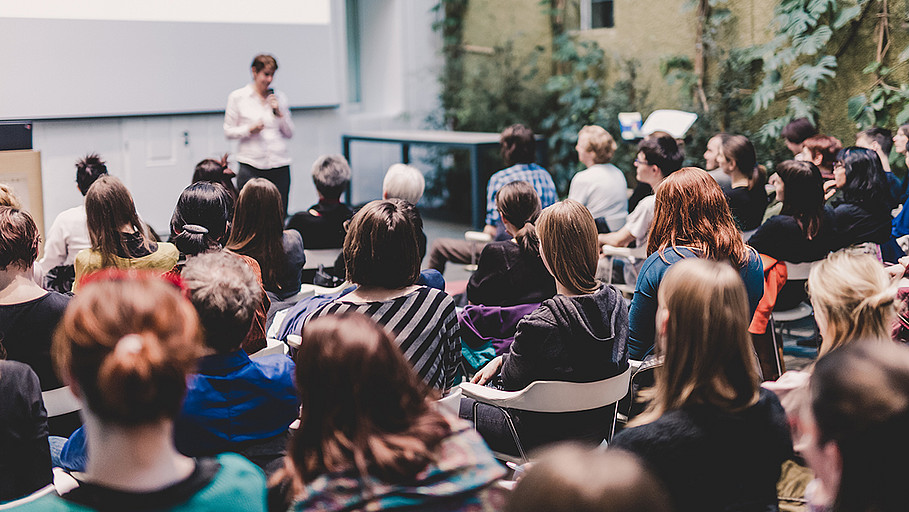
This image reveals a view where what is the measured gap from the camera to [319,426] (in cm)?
139

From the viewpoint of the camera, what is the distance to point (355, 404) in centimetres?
136

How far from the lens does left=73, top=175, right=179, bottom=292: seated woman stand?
10.00 feet

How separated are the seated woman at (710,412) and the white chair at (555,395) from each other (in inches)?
24.6

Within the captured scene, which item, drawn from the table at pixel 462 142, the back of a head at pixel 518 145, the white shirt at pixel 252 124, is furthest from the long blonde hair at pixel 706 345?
the table at pixel 462 142

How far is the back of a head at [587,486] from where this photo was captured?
0.96 metres

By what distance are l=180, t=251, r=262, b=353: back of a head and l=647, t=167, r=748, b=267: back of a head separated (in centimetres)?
149

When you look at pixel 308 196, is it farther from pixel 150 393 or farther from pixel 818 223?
pixel 150 393

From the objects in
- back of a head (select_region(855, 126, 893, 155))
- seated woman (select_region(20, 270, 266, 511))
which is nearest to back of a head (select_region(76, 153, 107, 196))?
seated woman (select_region(20, 270, 266, 511))

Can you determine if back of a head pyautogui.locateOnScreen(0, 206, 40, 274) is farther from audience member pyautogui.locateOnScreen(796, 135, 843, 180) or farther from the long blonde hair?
audience member pyautogui.locateOnScreen(796, 135, 843, 180)

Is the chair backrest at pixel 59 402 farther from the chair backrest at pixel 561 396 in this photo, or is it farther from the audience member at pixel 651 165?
the audience member at pixel 651 165

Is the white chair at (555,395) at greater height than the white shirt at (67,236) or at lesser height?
lesser

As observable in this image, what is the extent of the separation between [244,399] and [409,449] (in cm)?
78

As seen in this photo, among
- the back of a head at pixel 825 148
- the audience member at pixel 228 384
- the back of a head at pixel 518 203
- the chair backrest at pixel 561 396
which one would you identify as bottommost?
the chair backrest at pixel 561 396

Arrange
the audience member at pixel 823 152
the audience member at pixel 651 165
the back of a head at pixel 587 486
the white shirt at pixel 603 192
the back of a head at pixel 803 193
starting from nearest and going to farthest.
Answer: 1. the back of a head at pixel 587 486
2. the back of a head at pixel 803 193
3. the audience member at pixel 651 165
4. the audience member at pixel 823 152
5. the white shirt at pixel 603 192
